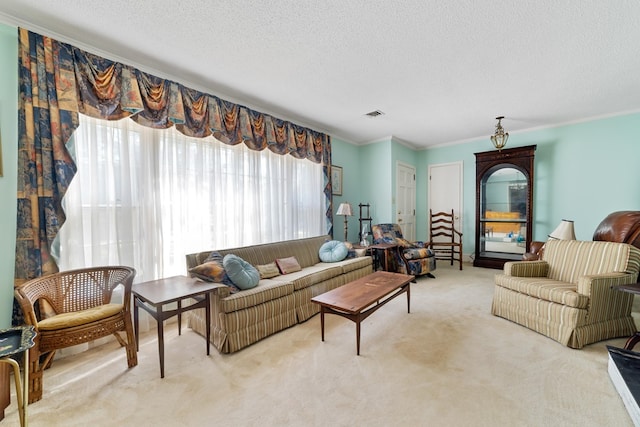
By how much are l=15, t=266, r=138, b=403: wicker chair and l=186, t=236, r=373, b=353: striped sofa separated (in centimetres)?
60

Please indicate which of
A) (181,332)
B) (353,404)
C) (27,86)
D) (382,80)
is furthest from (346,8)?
(181,332)

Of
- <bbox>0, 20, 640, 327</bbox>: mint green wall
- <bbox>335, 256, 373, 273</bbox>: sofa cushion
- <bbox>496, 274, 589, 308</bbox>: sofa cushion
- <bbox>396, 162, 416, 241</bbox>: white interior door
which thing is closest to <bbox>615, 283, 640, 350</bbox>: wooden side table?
<bbox>496, 274, 589, 308</bbox>: sofa cushion

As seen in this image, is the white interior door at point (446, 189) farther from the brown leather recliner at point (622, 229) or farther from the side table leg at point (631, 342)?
the side table leg at point (631, 342)

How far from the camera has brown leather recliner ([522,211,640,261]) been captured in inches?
116

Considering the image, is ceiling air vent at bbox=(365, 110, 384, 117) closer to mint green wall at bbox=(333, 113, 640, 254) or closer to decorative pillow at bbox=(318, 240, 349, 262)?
mint green wall at bbox=(333, 113, 640, 254)

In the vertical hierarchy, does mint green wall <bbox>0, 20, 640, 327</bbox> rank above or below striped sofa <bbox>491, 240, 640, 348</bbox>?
above

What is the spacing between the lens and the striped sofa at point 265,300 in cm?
215

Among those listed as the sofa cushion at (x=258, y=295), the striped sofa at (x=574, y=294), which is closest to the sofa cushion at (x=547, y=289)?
the striped sofa at (x=574, y=294)

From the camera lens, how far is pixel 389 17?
6.01 ft

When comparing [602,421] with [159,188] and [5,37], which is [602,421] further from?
[5,37]

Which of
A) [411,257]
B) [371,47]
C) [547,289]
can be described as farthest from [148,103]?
[547,289]

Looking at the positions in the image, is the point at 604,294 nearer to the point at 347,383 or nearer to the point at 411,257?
the point at 411,257

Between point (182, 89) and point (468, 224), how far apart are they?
5.53 m

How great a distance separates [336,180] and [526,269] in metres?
3.07
